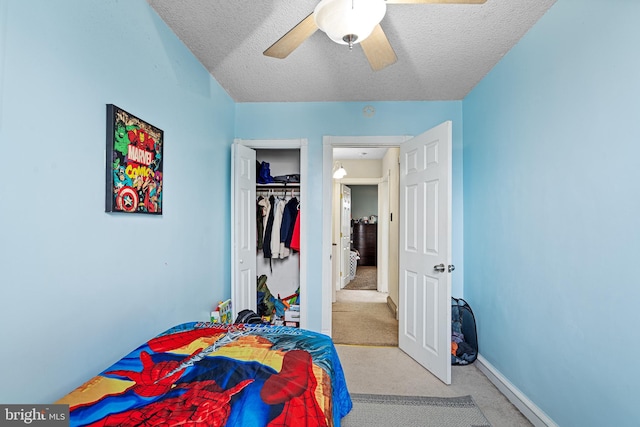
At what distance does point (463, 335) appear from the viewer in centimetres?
282

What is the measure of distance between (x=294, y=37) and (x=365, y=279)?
5.75 meters

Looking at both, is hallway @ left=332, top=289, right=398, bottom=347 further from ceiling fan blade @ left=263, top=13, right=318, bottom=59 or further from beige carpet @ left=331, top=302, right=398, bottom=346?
ceiling fan blade @ left=263, top=13, right=318, bottom=59

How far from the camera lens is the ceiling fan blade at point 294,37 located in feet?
4.50

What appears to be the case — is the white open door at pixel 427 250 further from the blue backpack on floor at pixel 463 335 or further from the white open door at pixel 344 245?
the white open door at pixel 344 245

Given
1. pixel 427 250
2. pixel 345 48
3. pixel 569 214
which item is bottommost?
pixel 427 250

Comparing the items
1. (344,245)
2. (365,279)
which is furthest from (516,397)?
(365,279)

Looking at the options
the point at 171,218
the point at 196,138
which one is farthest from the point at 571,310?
the point at 196,138

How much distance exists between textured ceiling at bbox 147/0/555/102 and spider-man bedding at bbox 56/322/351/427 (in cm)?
187

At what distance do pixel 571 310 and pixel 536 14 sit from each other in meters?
1.72

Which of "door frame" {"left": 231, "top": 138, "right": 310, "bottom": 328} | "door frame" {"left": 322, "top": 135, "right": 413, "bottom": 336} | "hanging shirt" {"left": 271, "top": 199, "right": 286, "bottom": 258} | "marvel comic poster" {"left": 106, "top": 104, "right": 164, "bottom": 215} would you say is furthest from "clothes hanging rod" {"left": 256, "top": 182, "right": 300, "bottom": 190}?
"marvel comic poster" {"left": 106, "top": 104, "right": 164, "bottom": 215}

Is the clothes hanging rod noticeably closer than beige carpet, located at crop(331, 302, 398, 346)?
No

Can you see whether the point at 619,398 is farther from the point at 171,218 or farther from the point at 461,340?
the point at 171,218

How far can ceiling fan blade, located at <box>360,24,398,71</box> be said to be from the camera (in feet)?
4.80

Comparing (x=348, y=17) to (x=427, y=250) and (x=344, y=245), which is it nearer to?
(x=427, y=250)
